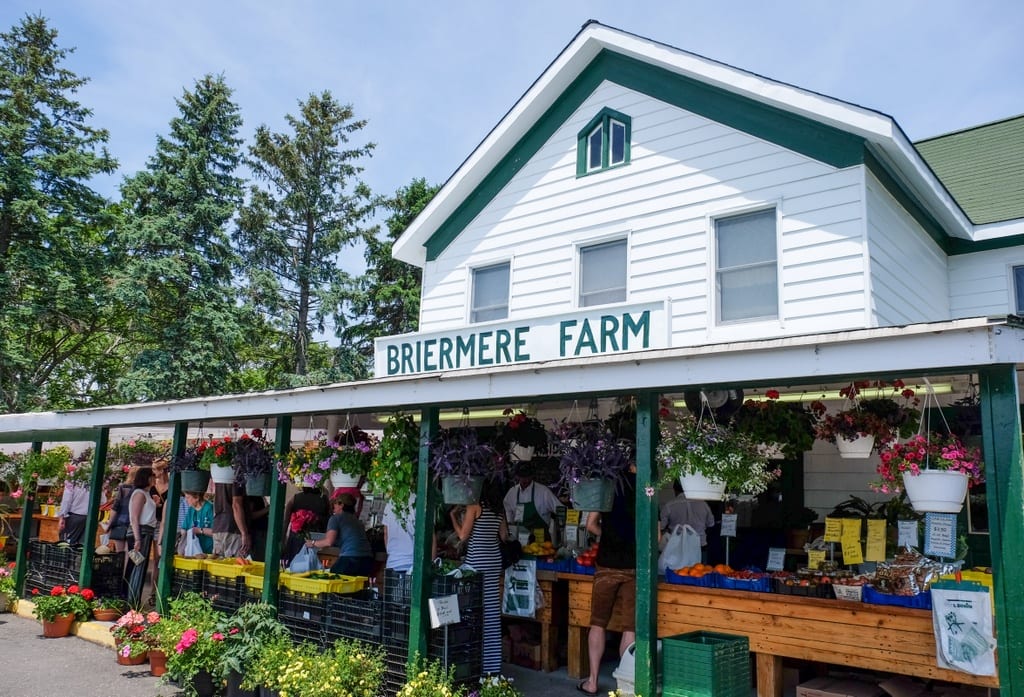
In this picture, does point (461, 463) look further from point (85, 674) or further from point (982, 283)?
point (982, 283)

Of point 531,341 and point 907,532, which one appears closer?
point 907,532


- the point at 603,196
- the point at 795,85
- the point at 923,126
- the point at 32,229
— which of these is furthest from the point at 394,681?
the point at 32,229

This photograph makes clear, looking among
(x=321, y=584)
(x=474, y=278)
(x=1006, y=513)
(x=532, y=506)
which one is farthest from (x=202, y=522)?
(x=1006, y=513)

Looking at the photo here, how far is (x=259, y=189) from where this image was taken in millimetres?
32500

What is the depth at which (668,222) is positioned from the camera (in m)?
10.2

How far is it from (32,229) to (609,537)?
2548 centimetres

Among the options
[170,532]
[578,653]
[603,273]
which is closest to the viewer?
[578,653]

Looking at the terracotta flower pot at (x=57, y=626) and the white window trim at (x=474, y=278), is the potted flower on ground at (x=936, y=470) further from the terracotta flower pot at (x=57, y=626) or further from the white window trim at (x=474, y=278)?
the terracotta flower pot at (x=57, y=626)

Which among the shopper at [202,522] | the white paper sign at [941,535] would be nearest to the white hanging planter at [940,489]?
the white paper sign at [941,535]

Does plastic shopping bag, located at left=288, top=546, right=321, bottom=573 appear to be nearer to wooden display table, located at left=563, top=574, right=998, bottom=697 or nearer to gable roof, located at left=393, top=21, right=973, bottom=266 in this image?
A: wooden display table, located at left=563, top=574, right=998, bottom=697

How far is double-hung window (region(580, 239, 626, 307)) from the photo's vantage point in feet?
34.9

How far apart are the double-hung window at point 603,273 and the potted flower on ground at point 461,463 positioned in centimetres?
411

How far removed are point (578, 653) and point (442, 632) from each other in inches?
79.6

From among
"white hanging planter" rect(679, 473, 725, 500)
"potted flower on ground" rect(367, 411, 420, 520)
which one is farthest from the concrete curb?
"white hanging planter" rect(679, 473, 725, 500)
